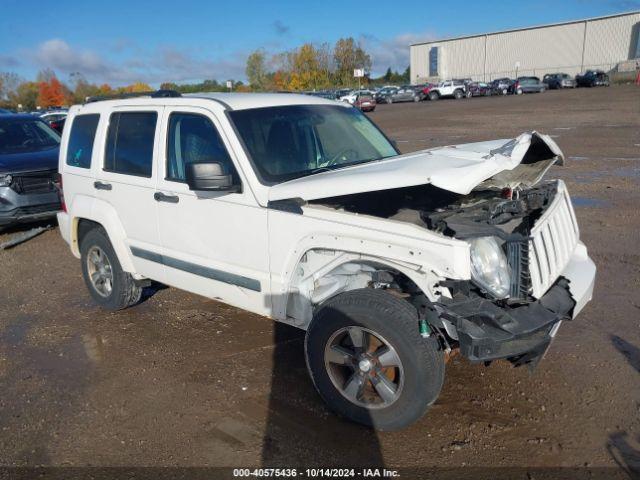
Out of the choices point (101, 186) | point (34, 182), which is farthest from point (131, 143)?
point (34, 182)

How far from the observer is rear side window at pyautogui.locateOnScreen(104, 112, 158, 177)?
4598mm

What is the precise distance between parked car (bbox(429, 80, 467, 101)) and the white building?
27395 millimetres

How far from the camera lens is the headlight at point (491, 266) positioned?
3119 millimetres

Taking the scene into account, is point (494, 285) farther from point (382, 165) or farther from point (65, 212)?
point (65, 212)

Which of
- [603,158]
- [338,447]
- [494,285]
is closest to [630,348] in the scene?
[494,285]

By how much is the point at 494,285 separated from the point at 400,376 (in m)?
0.76

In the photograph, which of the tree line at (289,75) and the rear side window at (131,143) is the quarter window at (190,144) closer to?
the rear side window at (131,143)

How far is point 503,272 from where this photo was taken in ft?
10.5

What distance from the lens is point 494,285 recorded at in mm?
3137

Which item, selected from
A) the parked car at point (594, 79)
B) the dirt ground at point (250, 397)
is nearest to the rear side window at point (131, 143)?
the dirt ground at point (250, 397)

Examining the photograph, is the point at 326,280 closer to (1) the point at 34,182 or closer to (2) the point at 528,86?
(1) the point at 34,182

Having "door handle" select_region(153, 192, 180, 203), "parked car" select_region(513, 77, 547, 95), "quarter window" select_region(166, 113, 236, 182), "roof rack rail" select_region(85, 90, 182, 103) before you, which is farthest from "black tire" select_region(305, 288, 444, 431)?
"parked car" select_region(513, 77, 547, 95)

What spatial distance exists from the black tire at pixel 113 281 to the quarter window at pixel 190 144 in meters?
1.32

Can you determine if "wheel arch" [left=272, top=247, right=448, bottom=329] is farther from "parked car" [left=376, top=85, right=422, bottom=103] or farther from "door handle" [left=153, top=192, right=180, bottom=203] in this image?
"parked car" [left=376, top=85, right=422, bottom=103]
